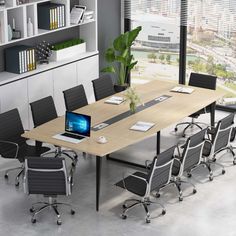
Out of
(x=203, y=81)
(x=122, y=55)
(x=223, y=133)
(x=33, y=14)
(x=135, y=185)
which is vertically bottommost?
(x=135, y=185)

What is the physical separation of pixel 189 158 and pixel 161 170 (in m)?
0.73

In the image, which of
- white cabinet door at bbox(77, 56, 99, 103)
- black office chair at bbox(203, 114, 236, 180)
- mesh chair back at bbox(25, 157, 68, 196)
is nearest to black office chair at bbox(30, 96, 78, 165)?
mesh chair back at bbox(25, 157, 68, 196)

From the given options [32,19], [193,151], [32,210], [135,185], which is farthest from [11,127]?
[193,151]

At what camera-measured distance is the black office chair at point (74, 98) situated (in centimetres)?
1076

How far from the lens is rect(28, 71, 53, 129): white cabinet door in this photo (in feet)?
37.7

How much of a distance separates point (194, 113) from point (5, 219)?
Answer: 378cm

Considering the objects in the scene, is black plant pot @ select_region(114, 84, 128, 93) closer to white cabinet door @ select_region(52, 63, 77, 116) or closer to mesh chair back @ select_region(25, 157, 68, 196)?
white cabinet door @ select_region(52, 63, 77, 116)

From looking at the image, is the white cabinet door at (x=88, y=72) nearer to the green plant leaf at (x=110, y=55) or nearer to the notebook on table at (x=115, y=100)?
the green plant leaf at (x=110, y=55)

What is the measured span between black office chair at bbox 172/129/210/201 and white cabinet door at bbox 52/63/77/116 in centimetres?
325

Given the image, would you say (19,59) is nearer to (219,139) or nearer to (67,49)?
(67,49)

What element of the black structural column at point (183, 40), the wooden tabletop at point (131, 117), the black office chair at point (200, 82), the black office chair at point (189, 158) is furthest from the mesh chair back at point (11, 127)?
the black structural column at point (183, 40)

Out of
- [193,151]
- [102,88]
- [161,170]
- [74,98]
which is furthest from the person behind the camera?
[102,88]

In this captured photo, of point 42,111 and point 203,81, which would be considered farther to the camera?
point 203,81

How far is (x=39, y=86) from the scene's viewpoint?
11.7m
